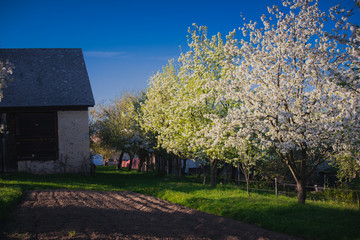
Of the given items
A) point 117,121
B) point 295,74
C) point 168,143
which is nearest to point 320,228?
point 295,74

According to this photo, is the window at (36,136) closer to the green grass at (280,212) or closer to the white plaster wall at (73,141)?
the white plaster wall at (73,141)

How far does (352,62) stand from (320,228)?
236 inches

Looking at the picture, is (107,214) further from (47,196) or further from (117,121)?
(117,121)

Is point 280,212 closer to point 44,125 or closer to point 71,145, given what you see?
point 71,145

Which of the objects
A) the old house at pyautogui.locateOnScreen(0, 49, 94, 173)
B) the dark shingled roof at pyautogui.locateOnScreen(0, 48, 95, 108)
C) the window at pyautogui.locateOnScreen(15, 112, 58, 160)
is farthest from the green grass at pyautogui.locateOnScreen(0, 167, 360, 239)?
the dark shingled roof at pyautogui.locateOnScreen(0, 48, 95, 108)

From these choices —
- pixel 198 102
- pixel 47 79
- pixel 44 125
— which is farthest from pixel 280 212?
pixel 47 79

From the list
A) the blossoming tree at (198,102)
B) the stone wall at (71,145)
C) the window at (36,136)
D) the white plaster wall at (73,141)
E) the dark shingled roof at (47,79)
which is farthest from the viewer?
the white plaster wall at (73,141)

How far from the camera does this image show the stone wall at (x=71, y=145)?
93.9 ft

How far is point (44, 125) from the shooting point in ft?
94.1

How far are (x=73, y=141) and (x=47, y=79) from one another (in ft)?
19.9

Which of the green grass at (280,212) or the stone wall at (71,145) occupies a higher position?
the stone wall at (71,145)

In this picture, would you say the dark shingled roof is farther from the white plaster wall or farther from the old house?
the white plaster wall

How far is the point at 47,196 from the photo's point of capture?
16562 mm

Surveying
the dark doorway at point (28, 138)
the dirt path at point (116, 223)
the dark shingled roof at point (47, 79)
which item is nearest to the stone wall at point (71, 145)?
the dark doorway at point (28, 138)
